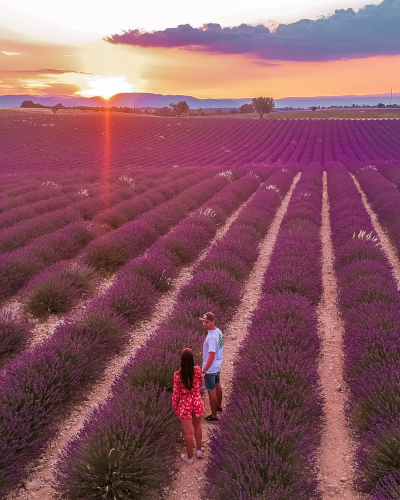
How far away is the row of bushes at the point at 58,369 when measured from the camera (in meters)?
3.11

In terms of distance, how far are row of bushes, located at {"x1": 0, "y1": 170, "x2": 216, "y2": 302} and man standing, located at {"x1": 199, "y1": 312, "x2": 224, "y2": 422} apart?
409 cm

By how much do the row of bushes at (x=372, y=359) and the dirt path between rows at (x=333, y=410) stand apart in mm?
120

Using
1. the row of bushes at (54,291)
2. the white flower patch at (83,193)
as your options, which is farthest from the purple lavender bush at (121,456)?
the white flower patch at (83,193)

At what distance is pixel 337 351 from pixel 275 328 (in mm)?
1009

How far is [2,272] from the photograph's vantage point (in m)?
6.38

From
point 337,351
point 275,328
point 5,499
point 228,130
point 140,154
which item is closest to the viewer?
point 5,499

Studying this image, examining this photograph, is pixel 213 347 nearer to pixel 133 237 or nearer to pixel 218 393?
pixel 218 393

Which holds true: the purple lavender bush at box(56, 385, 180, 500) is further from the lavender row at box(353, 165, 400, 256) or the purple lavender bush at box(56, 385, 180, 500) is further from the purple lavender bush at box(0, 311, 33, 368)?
the lavender row at box(353, 165, 400, 256)

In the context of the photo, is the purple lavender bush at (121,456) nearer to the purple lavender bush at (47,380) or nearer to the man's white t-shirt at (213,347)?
the purple lavender bush at (47,380)

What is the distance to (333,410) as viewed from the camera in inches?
149

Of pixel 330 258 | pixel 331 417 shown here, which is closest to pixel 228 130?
pixel 330 258

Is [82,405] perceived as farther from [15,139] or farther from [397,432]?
[15,139]

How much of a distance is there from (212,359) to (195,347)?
3.00 ft

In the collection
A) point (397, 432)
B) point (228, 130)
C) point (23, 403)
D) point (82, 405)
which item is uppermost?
point (228, 130)
